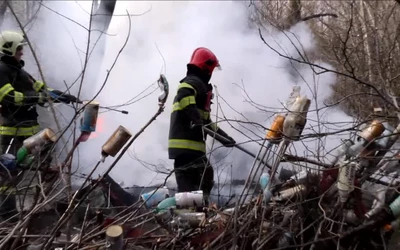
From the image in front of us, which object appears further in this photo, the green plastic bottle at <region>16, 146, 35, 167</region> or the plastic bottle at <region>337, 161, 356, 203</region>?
the green plastic bottle at <region>16, 146, 35, 167</region>

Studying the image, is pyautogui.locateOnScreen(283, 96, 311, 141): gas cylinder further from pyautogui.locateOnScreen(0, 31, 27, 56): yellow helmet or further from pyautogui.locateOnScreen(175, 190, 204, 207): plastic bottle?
pyautogui.locateOnScreen(0, 31, 27, 56): yellow helmet

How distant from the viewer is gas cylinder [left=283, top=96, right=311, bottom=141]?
3.43 meters

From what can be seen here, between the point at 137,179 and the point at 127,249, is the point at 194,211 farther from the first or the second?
the point at 137,179

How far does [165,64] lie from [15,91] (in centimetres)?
340

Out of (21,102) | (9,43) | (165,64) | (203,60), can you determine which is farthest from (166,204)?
(165,64)

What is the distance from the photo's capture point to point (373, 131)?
10.7ft

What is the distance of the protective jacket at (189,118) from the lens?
473cm

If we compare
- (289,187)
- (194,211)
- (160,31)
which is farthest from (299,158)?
(160,31)

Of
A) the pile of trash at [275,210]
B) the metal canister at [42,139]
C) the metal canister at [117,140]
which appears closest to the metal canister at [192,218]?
the pile of trash at [275,210]

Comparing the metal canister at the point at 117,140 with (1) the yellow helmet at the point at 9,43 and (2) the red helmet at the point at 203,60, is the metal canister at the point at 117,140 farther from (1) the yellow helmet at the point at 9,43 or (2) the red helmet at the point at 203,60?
(1) the yellow helmet at the point at 9,43

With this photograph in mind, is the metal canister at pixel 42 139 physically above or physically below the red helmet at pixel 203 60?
below

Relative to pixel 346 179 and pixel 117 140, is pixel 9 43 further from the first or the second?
pixel 346 179

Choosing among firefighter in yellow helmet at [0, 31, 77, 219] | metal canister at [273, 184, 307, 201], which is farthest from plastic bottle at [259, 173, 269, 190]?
firefighter in yellow helmet at [0, 31, 77, 219]

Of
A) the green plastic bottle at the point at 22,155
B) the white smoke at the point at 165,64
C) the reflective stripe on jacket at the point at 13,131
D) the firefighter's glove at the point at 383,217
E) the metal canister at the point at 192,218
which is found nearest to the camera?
the firefighter's glove at the point at 383,217
